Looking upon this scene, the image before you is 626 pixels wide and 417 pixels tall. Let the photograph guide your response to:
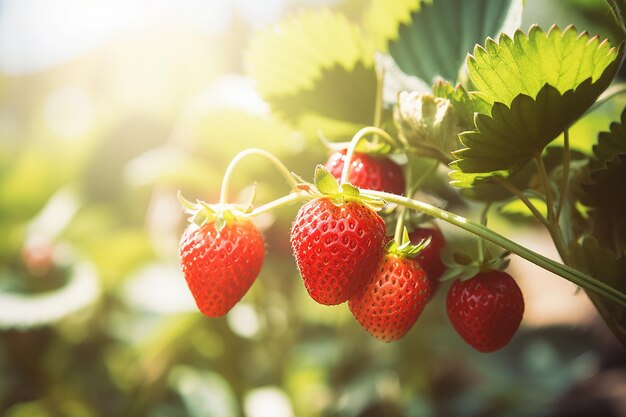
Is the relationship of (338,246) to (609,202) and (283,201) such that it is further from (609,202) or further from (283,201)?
(609,202)

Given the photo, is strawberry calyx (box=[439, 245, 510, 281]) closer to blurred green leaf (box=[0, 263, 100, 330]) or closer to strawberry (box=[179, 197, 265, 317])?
strawberry (box=[179, 197, 265, 317])

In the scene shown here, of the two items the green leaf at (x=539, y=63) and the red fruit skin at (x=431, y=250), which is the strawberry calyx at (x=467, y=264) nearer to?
the red fruit skin at (x=431, y=250)

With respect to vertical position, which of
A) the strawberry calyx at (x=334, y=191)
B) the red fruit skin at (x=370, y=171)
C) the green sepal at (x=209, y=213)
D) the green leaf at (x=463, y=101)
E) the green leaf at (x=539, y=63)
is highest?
the green leaf at (x=539, y=63)

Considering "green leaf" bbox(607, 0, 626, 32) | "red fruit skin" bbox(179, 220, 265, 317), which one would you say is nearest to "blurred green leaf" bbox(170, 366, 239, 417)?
"red fruit skin" bbox(179, 220, 265, 317)

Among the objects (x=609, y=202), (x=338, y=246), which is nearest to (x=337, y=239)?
(x=338, y=246)

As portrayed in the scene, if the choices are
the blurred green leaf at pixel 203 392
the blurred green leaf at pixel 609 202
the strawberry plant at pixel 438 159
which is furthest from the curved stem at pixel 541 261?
the blurred green leaf at pixel 203 392
